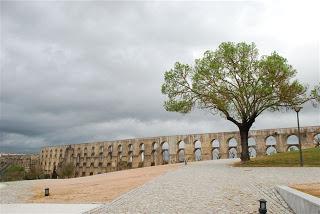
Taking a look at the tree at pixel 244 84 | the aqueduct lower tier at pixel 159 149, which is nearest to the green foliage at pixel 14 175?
the aqueduct lower tier at pixel 159 149

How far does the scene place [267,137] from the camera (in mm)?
53094

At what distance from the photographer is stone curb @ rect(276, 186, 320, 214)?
8.00m

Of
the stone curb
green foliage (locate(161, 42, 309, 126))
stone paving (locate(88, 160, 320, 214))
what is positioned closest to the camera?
the stone curb

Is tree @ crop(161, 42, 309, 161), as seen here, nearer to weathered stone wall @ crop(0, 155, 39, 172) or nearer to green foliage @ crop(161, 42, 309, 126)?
green foliage @ crop(161, 42, 309, 126)

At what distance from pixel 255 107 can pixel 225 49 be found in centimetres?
565

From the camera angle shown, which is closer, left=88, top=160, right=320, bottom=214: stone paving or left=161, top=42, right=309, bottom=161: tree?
left=88, top=160, right=320, bottom=214: stone paving

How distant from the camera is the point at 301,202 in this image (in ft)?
30.6

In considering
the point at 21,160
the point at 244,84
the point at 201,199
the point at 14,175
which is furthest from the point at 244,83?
the point at 21,160

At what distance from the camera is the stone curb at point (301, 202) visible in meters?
8.00

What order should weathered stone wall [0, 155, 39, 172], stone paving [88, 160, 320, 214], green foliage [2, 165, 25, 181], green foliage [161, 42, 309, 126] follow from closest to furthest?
1. stone paving [88, 160, 320, 214]
2. green foliage [161, 42, 309, 126]
3. green foliage [2, 165, 25, 181]
4. weathered stone wall [0, 155, 39, 172]

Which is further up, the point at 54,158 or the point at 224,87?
the point at 224,87

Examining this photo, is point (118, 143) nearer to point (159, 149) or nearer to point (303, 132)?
point (159, 149)

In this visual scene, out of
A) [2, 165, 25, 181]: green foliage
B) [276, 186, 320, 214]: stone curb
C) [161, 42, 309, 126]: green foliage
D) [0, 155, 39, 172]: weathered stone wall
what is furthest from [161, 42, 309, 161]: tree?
[0, 155, 39, 172]: weathered stone wall

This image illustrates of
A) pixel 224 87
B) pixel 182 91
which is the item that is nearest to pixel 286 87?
pixel 224 87
